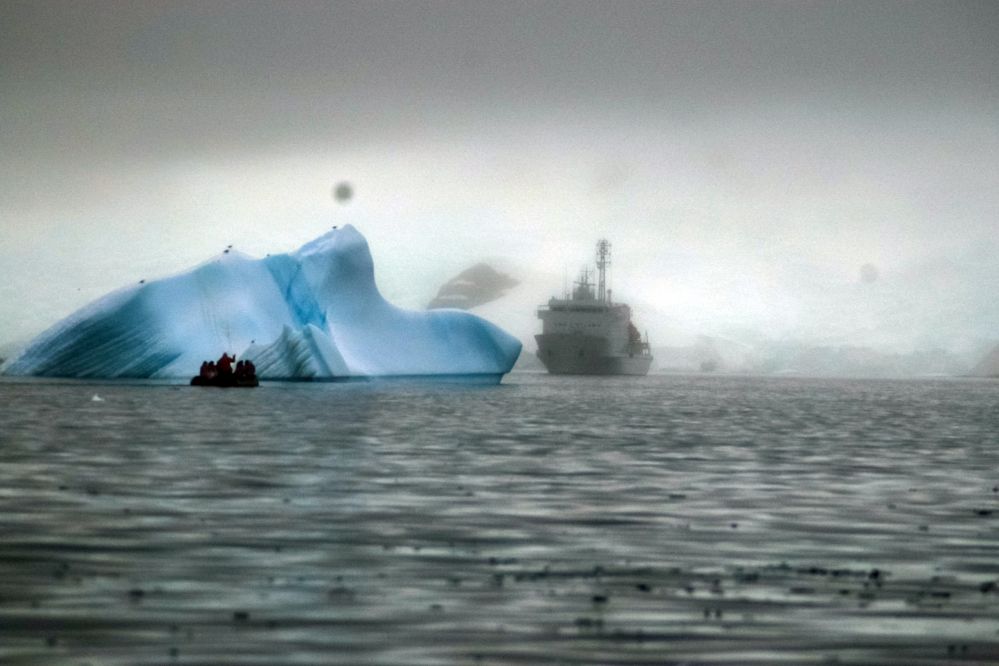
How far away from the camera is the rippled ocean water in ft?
37.0

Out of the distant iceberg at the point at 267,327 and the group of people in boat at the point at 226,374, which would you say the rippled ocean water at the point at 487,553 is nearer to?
the group of people in boat at the point at 226,374

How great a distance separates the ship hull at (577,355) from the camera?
17525 cm

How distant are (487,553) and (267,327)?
220 feet

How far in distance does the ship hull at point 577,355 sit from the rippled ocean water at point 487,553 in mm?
139418

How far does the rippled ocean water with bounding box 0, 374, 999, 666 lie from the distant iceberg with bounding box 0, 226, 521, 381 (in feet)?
139

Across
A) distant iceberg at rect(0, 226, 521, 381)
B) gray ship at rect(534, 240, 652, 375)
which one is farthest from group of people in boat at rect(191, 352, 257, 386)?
gray ship at rect(534, 240, 652, 375)

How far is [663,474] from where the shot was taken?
89.7 feet

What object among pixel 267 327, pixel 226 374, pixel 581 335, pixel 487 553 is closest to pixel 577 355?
pixel 581 335

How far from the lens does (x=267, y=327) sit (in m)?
82.2

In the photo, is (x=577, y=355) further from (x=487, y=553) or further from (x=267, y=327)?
(x=487, y=553)

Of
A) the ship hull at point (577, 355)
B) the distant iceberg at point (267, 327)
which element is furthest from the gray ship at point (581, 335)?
the distant iceberg at point (267, 327)

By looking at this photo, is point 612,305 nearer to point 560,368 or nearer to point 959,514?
point 560,368

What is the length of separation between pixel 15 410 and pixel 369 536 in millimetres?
35427

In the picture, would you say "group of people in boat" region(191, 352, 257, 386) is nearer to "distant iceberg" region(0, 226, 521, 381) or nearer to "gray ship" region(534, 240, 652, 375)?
"distant iceberg" region(0, 226, 521, 381)
